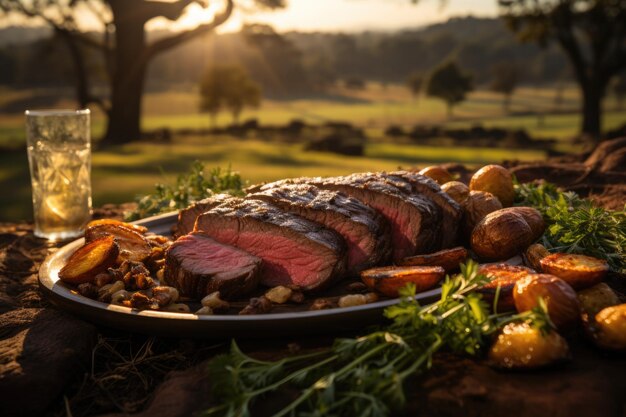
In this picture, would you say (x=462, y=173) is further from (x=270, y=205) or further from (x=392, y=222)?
(x=270, y=205)

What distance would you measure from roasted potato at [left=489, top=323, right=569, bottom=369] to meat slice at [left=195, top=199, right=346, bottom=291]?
1112 mm

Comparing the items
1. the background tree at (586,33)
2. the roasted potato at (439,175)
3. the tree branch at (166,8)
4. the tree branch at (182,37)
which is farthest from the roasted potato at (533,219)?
the background tree at (586,33)

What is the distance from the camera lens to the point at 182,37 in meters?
19.0

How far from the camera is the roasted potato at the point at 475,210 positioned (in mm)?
4406

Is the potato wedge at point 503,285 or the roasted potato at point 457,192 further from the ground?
the roasted potato at point 457,192

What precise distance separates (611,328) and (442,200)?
1.54 metres

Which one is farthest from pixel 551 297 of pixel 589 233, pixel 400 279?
pixel 589 233

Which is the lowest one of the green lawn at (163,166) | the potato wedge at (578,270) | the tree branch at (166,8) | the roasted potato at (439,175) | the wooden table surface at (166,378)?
the green lawn at (163,166)

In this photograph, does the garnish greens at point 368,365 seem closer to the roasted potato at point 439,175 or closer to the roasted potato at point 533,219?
the roasted potato at point 533,219

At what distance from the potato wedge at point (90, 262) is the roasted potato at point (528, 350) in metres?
2.32

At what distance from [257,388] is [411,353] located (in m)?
0.68

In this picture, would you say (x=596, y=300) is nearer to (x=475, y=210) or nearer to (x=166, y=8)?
(x=475, y=210)

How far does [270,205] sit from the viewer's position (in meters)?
3.93

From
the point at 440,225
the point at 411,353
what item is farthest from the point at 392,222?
the point at 411,353
